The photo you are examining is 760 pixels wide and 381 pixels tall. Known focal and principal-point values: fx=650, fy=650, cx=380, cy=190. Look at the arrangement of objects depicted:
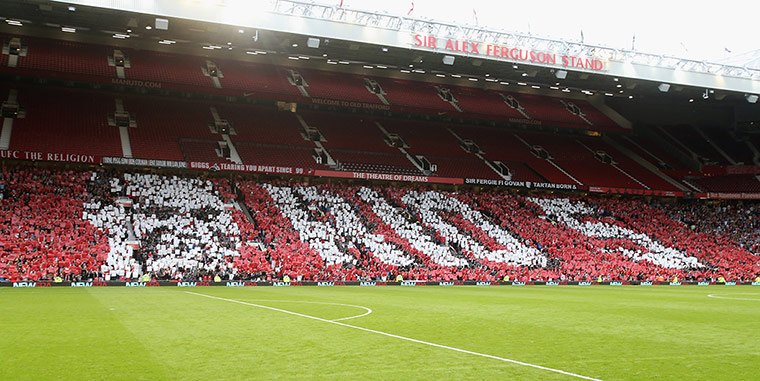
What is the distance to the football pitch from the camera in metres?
8.97

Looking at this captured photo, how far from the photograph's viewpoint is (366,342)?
1167 centimetres

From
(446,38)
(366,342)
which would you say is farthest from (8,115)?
(366,342)

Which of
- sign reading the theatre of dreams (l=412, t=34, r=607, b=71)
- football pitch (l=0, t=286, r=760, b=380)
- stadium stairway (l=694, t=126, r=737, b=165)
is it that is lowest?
football pitch (l=0, t=286, r=760, b=380)

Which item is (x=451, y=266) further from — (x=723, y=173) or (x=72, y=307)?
(x=723, y=173)

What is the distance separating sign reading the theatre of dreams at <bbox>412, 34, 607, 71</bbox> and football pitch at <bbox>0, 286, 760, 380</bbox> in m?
22.0

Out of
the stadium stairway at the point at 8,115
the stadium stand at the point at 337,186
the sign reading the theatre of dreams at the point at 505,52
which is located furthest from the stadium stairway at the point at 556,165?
the stadium stairway at the point at 8,115

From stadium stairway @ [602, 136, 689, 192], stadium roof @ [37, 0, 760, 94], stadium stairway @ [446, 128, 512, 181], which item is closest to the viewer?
stadium roof @ [37, 0, 760, 94]

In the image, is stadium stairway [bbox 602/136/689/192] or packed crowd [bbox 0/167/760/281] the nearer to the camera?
packed crowd [bbox 0/167/760/281]

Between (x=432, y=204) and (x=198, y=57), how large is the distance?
69.1 feet

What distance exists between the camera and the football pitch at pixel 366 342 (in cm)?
897

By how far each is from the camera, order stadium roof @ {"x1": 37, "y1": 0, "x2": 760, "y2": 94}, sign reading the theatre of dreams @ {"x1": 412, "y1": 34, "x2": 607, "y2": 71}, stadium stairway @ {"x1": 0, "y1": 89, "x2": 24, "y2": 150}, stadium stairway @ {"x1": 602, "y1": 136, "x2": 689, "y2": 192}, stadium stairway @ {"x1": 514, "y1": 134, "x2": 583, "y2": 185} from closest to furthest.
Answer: stadium roof @ {"x1": 37, "y1": 0, "x2": 760, "y2": 94}
stadium stairway @ {"x1": 0, "y1": 89, "x2": 24, "y2": 150}
sign reading the theatre of dreams @ {"x1": 412, "y1": 34, "x2": 607, "y2": 71}
stadium stairway @ {"x1": 514, "y1": 134, "x2": 583, "y2": 185}
stadium stairway @ {"x1": 602, "y1": 136, "x2": 689, "y2": 192}

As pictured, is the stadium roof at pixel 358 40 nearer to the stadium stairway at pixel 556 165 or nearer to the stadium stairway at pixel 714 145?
the stadium stairway at pixel 556 165

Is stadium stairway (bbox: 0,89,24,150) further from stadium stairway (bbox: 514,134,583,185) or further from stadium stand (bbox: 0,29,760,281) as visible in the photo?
stadium stairway (bbox: 514,134,583,185)

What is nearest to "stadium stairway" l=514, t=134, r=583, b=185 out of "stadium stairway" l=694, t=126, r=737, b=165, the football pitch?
"stadium stairway" l=694, t=126, r=737, b=165
